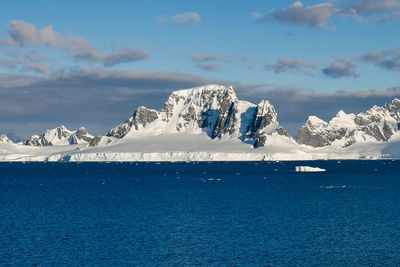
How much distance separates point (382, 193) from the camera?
Result: 108m

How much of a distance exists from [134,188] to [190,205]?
39.7 meters

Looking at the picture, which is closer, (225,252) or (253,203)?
(225,252)

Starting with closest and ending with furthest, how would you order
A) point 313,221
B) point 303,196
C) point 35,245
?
point 35,245, point 313,221, point 303,196

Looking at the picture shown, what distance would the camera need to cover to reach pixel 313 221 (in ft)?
234

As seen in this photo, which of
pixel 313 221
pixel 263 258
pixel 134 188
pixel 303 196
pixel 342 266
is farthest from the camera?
pixel 134 188

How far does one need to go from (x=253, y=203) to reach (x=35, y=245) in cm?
4322

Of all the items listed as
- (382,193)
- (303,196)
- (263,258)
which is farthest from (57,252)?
(382,193)

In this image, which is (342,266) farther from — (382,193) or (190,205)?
(382,193)

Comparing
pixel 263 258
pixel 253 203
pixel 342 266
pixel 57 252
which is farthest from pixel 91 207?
pixel 342 266

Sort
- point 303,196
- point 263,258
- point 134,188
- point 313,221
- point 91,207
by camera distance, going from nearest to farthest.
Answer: point 263,258
point 313,221
point 91,207
point 303,196
point 134,188

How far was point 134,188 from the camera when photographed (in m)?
127

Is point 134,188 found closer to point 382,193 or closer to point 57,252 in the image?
point 382,193

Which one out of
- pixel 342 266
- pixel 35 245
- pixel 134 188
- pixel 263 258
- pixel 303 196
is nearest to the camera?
pixel 342 266

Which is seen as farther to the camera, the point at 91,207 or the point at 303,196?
the point at 303,196
